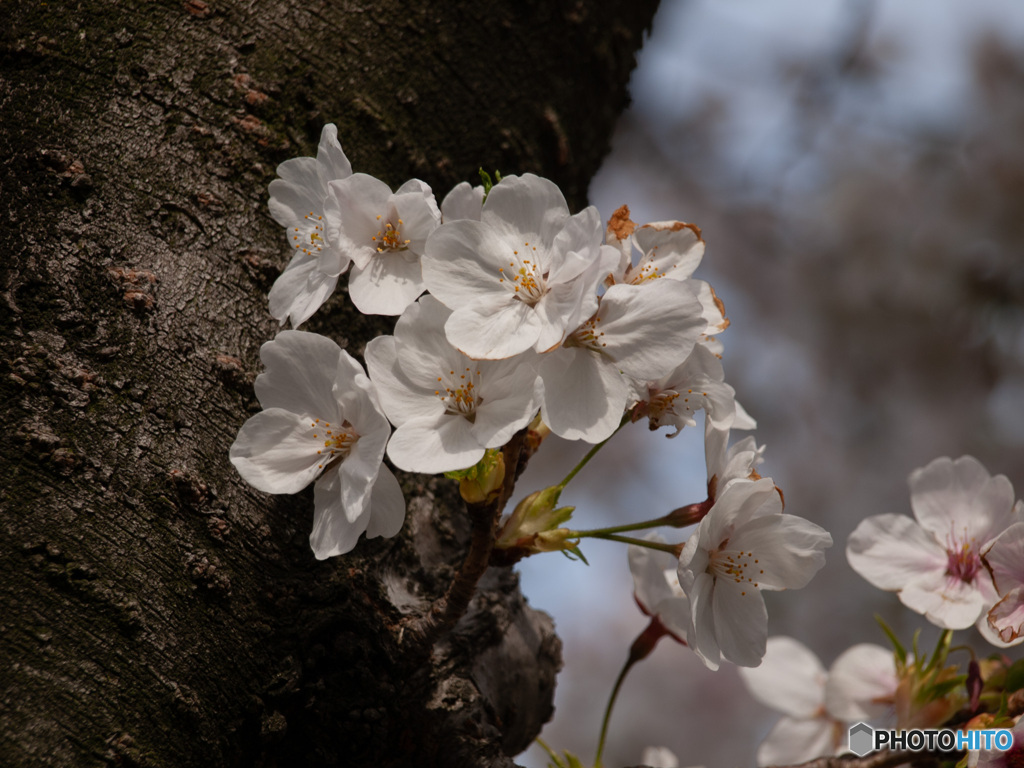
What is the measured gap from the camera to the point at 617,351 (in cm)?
96

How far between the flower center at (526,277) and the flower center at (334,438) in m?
0.29

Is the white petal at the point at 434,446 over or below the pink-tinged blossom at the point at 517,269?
below

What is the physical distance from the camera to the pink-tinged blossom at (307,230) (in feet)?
3.37

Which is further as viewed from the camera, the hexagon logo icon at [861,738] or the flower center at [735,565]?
the hexagon logo icon at [861,738]

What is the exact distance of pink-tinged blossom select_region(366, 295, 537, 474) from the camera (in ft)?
2.95

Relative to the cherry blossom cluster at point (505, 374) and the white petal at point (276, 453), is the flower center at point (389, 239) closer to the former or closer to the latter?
the cherry blossom cluster at point (505, 374)

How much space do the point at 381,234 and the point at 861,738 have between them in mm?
1376

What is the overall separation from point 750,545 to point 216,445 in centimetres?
76

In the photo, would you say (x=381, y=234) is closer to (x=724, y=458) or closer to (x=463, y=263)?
(x=463, y=263)

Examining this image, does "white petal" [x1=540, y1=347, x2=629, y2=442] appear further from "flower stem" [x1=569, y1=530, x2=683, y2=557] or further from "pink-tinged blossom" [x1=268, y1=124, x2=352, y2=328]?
"pink-tinged blossom" [x1=268, y1=124, x2=352, y2=328]

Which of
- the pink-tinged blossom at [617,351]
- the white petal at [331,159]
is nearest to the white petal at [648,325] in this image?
the pink-tinged blossom at [617,351]

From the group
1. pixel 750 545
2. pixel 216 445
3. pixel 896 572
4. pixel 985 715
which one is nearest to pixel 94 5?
pixel 216 445

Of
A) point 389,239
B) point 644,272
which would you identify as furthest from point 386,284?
point 644,272

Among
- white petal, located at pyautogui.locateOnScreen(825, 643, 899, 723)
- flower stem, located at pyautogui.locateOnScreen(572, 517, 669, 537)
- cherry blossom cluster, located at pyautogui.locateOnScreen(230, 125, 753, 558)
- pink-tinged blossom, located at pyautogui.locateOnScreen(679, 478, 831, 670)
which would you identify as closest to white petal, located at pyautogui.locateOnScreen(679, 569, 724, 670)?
pink-tinged blossom, located at pyautogui.locateOnScreen(679, 478, 831, 670)
